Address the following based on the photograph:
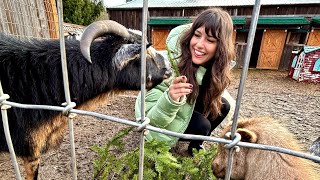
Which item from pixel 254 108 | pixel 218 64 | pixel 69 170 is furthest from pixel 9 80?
pixel 254 108

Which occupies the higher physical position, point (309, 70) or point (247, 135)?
point (247, 135)

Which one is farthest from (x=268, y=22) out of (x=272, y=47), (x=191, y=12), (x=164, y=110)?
(x=164, y=110)

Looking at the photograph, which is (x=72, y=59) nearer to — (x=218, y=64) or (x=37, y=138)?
(x=37, y=138)

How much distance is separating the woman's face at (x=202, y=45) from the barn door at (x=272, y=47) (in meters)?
16.0

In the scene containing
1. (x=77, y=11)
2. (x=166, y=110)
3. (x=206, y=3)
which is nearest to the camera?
(x=166, y=110)

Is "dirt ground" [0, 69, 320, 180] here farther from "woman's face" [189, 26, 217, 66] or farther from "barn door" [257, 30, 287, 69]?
"barn door" [257, 30, 287, 69]

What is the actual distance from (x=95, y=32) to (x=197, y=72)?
1118 mm

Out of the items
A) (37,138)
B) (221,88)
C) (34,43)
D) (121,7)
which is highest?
(121,7)

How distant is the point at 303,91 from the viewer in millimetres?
9523

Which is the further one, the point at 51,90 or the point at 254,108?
→ the point at 254,108

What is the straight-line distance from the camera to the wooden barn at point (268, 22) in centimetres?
1556

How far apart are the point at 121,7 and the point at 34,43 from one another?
56.6 feet

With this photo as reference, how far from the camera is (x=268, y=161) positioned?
1.71 metres

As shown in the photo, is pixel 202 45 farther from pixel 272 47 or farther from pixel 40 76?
pixel 272 47
